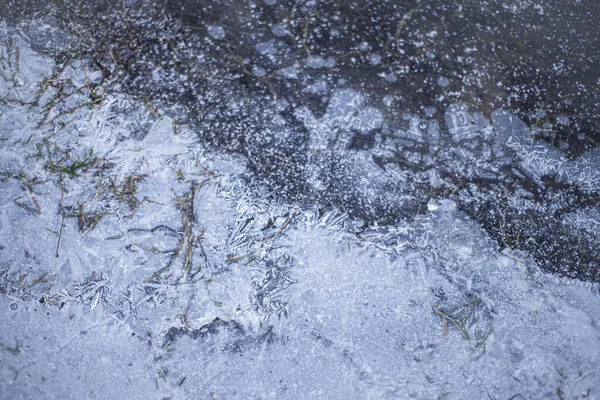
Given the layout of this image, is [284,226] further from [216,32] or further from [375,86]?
[216,32]

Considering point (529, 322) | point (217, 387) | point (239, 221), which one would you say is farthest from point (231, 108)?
point (529, 322)

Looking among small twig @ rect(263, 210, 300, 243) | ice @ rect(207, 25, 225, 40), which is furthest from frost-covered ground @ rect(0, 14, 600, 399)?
ice @ rect(207, 25, 225, 40)

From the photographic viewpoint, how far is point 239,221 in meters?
1.48

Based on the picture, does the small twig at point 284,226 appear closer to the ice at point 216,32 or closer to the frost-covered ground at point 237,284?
the frost-covered ground at point 237,284

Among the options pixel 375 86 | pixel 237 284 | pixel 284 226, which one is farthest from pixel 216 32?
pixel 237 284

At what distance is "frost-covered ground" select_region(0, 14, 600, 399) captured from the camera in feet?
4.55

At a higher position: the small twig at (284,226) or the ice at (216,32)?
the ice at (216,32)

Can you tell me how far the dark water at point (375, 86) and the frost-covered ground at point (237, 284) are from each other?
0.12 ft

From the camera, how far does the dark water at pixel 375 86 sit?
1552 mm

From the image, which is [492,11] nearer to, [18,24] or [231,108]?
[231,108]

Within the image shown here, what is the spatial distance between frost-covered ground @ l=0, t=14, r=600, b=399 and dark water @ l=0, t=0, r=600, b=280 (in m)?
0.04

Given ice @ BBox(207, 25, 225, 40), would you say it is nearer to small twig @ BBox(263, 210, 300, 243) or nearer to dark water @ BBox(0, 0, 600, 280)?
dark water @ BBox(0, 0, 600, 280)

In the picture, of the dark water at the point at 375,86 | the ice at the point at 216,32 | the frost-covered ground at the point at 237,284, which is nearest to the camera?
the frost-covered ground at the point at 237,284

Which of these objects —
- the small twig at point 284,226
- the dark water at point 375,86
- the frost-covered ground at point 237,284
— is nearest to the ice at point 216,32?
the dark water at point 375,86
